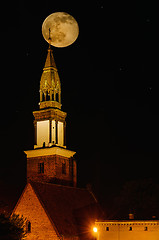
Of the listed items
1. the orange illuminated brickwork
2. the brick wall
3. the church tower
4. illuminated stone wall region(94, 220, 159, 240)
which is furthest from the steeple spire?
illuminated stone wall region(94, 220, 159, 240)

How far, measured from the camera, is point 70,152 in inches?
2356

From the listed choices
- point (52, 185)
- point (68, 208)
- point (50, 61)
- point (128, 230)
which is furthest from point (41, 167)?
point (128, 230)

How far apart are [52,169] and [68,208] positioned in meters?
4.91

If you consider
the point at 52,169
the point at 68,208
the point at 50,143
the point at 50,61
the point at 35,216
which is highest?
the point at 50,61

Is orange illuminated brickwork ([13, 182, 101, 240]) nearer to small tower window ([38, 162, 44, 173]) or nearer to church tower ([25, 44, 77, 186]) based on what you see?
church tower ([25, 44, 77, 186])

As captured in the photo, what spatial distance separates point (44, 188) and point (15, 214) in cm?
558

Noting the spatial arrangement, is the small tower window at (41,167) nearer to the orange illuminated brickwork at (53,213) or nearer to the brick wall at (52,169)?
the brick wall at (52,169)

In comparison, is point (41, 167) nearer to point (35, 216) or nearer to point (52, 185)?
point (52, 185)

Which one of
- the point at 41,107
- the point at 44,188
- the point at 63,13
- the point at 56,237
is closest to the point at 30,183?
the point at 44,188

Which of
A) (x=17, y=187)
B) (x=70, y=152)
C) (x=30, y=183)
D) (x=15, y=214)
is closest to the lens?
(x=15, y=214)

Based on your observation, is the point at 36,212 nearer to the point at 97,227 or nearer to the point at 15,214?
the point at 15,214

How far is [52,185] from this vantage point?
2181 inches

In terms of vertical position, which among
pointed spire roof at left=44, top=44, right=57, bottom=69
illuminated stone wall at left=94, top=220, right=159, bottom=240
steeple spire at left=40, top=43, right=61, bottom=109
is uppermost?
pointed spire roof at left=44, top=44, right=57, bottom=69

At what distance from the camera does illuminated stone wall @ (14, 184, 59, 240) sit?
164 feet
